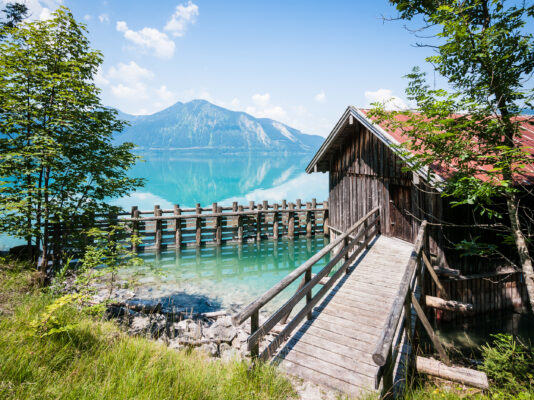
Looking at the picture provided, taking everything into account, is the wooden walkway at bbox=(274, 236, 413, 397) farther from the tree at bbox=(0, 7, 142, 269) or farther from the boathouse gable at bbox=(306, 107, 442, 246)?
the tree at bbox=(0, 7, 142, 269)

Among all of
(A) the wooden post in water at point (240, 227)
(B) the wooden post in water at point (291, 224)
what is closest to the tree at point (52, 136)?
(A) the wooden post in water at point (240, 227)

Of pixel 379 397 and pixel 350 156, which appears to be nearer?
pixel 379 397

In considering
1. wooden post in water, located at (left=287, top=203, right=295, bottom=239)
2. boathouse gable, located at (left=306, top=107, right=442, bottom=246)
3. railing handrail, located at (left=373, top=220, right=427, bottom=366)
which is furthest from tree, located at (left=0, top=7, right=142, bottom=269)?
wooden post in water, located at (left=287, top=203, right=295, bottom=239)

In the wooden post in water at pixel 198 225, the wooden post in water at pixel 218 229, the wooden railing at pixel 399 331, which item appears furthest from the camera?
the wooden post in water at pixel 218 229

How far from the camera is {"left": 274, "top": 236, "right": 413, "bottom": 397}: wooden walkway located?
4.25m

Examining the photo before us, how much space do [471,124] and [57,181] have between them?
359 inches

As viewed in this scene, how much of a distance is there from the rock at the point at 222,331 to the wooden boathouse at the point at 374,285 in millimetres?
686

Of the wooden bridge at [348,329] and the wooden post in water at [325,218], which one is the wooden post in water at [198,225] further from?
the wooden bridge at [348,329]

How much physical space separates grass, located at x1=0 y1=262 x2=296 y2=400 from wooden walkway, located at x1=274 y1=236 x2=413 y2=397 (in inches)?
28.8

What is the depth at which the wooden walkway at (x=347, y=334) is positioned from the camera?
167 inches

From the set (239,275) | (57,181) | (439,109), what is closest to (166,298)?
(239,275)

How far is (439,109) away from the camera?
5.03 meters

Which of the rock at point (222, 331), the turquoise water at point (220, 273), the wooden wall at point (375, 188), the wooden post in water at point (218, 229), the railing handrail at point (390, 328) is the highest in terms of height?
the wooden wall at point (375, 188)

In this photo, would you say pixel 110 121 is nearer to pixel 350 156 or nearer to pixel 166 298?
pixel 166 298
